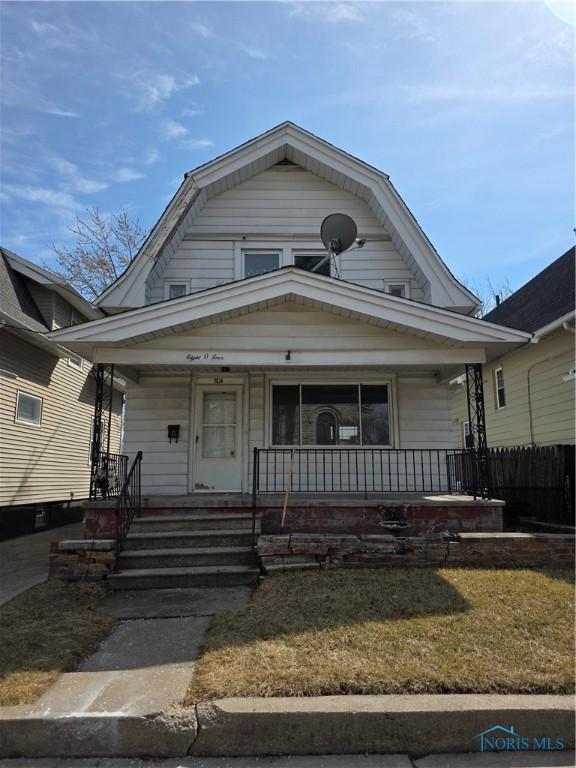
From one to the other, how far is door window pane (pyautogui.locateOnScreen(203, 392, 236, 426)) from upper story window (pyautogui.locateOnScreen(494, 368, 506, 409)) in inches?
348

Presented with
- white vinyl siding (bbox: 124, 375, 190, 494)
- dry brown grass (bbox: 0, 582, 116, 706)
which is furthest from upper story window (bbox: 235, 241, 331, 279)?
dry brown grass (bbox: 0, 582, 116, 706)

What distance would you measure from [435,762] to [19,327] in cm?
1074

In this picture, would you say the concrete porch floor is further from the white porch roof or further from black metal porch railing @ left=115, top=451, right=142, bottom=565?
the white porch roof

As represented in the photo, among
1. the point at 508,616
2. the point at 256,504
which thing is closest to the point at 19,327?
the point at 256,504

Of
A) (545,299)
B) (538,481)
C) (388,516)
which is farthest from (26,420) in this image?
(545,299)

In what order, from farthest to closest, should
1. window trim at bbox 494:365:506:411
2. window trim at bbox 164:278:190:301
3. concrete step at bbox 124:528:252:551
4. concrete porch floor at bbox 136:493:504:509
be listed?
window trim at bbox 494:365:506:411, window trim at bbox 164:278:190:301, concrete porch floor at bbox 136:493:504:509, concrete step at bbox 124:528:252:551

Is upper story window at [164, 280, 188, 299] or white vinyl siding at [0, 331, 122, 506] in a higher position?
upper story window at [164, 280, 188, 299]

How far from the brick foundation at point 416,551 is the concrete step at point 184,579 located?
11.1 inches

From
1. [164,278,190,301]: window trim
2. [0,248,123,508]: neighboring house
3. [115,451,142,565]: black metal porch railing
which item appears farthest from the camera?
[0,248,123,508]: neighboring house

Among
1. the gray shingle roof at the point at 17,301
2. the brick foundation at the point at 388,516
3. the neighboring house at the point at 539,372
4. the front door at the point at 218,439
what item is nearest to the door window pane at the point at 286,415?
the front door at the point at 218,439

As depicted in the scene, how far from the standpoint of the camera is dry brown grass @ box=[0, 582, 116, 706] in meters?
3.47

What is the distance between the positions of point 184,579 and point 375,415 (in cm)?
471

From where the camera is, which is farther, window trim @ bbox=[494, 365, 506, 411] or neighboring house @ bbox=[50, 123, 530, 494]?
window trim @ bbox=[494, 365, 506, 411]

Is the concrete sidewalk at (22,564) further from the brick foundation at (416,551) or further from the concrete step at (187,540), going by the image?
the brick foundation at (416,551)
